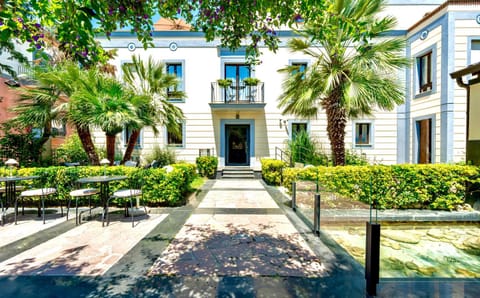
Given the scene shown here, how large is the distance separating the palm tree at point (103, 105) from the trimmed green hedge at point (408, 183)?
5.24m

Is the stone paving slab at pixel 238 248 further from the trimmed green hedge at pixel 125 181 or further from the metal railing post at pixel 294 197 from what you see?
the trimmed green hedge at pixel 125 181

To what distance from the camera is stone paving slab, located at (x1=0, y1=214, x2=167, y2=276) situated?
117 inches

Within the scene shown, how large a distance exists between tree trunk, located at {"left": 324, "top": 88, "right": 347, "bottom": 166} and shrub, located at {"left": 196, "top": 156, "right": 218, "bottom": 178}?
19.9 feet

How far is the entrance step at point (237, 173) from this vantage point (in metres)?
11.3

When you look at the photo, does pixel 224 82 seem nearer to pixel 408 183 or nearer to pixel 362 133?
pixel 362 133

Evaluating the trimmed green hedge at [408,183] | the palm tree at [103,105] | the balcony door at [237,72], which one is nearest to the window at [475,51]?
the trimmed green hedge at [408,183]

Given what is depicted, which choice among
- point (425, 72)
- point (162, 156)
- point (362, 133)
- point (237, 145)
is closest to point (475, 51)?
point (425, 72)

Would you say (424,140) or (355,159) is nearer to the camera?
(424,140)

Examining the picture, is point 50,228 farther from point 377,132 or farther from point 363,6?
point 377,132

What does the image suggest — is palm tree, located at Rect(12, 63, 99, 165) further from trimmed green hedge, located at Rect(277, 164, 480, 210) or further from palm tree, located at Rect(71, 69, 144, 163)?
trimmed green hedge, located at Rect(277, 164, 480, 210)

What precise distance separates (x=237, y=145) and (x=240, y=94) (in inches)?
112

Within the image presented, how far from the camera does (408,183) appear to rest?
226 inches

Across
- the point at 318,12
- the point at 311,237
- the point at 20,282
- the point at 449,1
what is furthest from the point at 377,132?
the point at 20,282

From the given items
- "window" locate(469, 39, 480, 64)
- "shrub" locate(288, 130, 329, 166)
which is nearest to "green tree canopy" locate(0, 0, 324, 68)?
"shrub" locate(288, 130, 329, 166)
